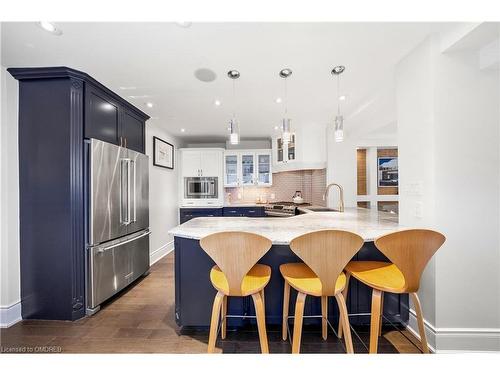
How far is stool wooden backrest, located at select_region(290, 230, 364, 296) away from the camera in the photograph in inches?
49.4

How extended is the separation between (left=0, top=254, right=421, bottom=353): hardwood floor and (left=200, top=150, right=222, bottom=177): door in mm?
3138

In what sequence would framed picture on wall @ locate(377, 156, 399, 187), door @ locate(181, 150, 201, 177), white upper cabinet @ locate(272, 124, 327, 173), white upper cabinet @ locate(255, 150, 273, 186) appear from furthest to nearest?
1. white upper cabinet @ locate(255, 150, 273, 186)
2. door @ locate(181, 150, 201, 177)
3. framed picture on wall @ locate(377, 156, 399, 187)
4. white upper cabinet @ locate(272, 124, 327, 173)

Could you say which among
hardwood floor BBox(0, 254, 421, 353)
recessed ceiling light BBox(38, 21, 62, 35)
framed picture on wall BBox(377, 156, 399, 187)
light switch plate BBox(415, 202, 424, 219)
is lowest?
hardwood floor BBox(0, 254, 421, 353)

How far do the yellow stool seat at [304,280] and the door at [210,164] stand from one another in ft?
11.9

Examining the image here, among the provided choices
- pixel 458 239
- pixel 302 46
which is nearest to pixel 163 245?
pixel 302 46

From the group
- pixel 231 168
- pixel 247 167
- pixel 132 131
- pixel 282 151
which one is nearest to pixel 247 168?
pixel 247 167

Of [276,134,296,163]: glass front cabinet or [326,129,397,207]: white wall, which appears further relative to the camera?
[276,134,296,163]: glass front cabinet

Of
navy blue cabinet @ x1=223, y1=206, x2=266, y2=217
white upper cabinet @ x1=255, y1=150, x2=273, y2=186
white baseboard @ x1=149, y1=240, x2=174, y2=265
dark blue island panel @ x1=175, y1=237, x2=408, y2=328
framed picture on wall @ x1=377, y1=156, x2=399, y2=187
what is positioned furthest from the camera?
white upper cabinet @ x1=255, y1=150, x2=273, y2=186

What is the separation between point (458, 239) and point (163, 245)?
4111 mm

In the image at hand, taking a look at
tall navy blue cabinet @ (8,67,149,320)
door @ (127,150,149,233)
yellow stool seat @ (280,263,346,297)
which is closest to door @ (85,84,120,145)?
tall navy blue cabinet @ (8,67,149,320)

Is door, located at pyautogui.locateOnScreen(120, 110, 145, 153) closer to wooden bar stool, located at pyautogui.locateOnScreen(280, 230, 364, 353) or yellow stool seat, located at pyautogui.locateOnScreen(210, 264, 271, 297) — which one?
yellow stool seat, located at pyautogui.locateOnScreen(210, 264, 271, 297)

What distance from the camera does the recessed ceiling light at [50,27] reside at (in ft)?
4.87

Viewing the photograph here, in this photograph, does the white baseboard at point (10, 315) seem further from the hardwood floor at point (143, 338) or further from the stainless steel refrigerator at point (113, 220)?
the stainless steel refrigerator at point (113, 220)

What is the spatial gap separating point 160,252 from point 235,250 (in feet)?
10.5
